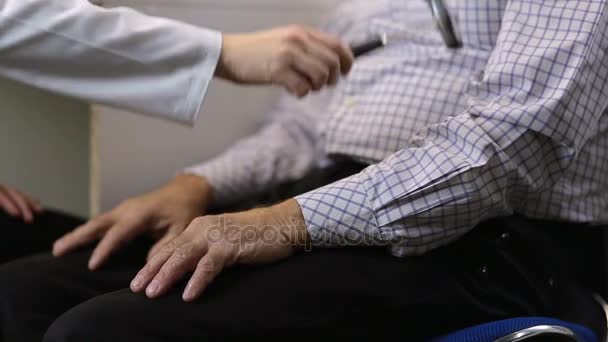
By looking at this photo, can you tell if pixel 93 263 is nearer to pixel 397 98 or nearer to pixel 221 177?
A: pixel 221 177

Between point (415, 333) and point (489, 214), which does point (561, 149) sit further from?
point (415, 333)

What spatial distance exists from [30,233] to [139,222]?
Result: 20cm

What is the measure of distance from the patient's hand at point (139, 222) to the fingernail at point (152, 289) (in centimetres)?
21

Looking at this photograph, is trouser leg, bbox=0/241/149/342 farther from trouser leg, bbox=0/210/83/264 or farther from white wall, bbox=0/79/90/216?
white wall, bbox=0/79/90/216

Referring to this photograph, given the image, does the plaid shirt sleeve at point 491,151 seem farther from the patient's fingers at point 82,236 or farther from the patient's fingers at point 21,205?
the patient's fingers at point 21,205

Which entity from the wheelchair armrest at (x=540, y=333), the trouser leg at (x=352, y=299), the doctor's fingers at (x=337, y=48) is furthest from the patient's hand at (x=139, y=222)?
the wheelchair armrest at (x=540, y=333)

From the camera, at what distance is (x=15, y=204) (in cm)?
106

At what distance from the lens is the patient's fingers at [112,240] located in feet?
2.98

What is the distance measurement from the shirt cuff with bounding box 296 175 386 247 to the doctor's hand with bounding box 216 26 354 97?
0.16 meters

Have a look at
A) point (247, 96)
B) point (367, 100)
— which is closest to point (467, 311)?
point (367, 100)

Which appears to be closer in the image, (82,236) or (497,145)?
(497,145)

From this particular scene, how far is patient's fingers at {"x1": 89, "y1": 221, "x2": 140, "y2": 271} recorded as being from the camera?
91 centimetres

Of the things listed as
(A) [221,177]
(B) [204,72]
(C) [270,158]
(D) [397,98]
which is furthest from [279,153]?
(B) [204,72]

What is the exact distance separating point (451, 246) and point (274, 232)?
0.23 metres
